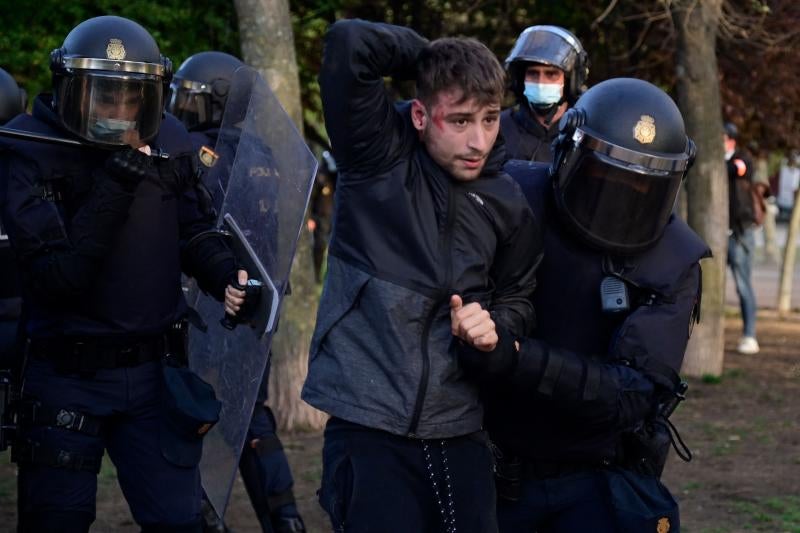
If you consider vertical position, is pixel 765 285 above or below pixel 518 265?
below

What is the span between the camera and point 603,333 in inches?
146

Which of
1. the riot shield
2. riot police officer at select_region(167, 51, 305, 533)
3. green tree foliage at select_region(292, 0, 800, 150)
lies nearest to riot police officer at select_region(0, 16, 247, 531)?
the riot shield

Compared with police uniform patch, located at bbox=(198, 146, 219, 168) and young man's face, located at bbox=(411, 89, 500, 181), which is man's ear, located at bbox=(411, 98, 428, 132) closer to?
young man's face, located at bbox=(411, 89, 500, 181)

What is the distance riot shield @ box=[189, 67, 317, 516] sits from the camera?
4703 mm

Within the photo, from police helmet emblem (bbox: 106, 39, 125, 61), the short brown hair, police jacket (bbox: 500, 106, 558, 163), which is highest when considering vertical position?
the short brown hair

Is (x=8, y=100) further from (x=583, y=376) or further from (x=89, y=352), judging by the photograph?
(x=583, y=376)

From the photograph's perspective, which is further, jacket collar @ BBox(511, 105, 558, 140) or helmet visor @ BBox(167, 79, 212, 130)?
helmet visor @ BBox(167, 79, 212, 130)

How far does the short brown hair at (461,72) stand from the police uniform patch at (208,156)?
2004 mm

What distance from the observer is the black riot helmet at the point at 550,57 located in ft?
21.1

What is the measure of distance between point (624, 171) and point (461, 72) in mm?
494

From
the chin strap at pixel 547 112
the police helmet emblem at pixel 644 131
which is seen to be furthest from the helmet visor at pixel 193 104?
the police helmet emblem at pixel 644 131

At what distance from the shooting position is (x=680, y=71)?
10875mm

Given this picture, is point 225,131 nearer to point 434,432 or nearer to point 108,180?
point 108,180

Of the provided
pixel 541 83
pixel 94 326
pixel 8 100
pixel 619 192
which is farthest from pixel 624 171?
pixel 8 100
